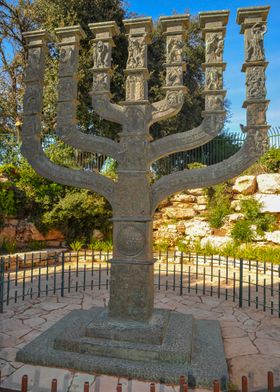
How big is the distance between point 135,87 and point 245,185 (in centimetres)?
954

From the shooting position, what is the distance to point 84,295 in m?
6.38

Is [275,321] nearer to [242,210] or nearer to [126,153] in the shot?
[126,153]

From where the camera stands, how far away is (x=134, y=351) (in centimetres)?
334

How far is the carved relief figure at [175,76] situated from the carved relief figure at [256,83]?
88 centimetres

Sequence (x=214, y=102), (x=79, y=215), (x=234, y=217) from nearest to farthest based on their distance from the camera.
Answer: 1. (x=214, y=102)
2. (x=79, y=215)
3. (x=234, y=217)

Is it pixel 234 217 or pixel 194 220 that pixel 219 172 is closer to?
pixel 234 217

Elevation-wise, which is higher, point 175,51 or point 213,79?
point 175,51

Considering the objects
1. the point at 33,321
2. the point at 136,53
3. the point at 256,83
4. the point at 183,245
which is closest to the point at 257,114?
the point at 256,83

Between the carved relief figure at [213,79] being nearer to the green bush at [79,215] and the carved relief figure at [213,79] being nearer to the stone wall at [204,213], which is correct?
the stone wall at [204,213]

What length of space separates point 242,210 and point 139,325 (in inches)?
358

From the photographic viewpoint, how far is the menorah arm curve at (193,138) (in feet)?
12.4

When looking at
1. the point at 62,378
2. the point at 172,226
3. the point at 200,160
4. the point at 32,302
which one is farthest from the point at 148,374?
the point at 200,160

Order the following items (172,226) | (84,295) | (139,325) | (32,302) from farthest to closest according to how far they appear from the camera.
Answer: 1. (172,226)
2. (84,295)
3. (32,302)
4. (139,325)

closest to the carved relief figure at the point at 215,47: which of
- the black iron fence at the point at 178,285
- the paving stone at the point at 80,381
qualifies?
the black iron fence at the point at 178,285
